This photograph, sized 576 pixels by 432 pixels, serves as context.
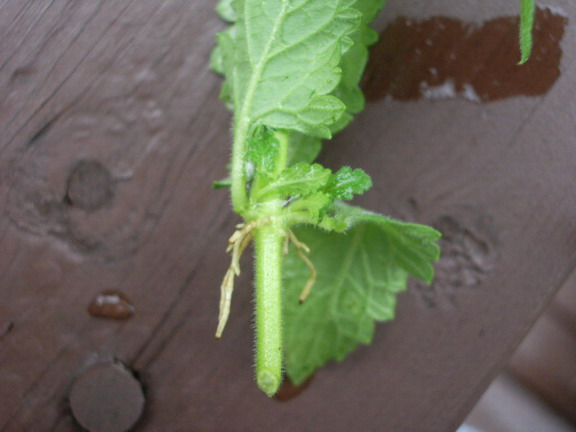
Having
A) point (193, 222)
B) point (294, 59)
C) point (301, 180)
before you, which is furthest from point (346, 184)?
point (193, 222)

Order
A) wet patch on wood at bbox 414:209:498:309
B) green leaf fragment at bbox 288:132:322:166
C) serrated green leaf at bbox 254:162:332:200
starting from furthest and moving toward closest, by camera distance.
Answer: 1. wet patch on wood at bbox 414:209:498:309
2. green leaf fragment at bbox 288:132:322:166
3. serrated green leaf at bbox 254:162:332:200

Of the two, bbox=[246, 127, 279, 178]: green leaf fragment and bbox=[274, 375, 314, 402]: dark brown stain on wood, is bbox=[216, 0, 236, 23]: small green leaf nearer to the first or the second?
bbox=[246, 127, 279, 178]: green leaf fragment

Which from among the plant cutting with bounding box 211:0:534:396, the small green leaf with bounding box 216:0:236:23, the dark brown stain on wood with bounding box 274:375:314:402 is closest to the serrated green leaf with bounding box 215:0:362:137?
the plant cutting with bounding box 211:0:534:396

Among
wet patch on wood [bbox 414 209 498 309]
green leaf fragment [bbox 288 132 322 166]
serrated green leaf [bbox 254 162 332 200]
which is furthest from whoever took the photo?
wet patch on wood [bbox 414 209 498 309]

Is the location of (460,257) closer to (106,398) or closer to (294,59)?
Answer: (294,59)

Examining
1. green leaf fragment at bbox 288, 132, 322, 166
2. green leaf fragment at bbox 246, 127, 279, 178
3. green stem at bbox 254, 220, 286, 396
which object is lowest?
green stem at bbox 254, 220, 286, 396

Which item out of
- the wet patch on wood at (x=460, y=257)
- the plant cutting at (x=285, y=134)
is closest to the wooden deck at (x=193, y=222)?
the wet patch on wood at (x=460, y=257)

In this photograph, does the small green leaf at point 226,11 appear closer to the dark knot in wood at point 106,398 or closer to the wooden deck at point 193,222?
the wooden deck at point 193,222
